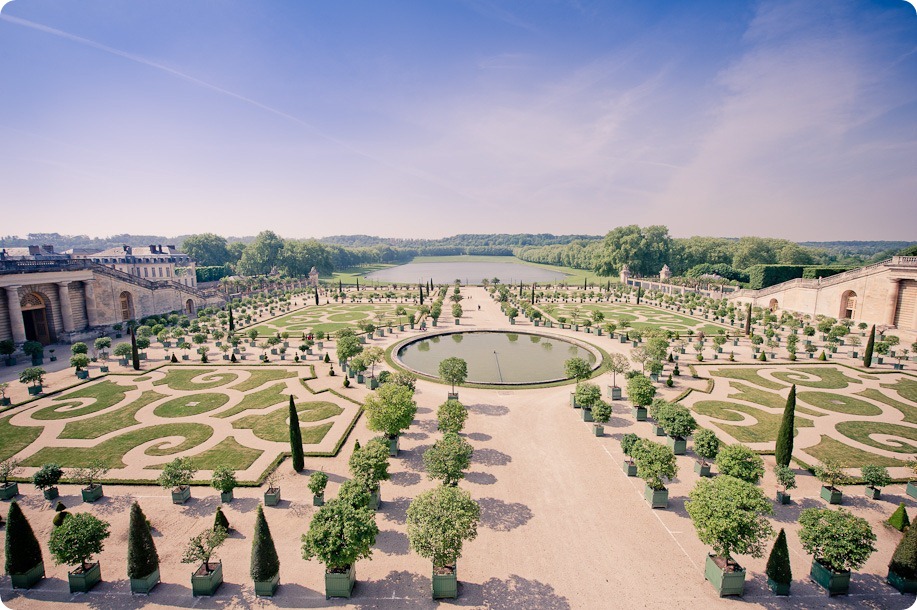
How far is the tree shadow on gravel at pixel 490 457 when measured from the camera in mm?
20859

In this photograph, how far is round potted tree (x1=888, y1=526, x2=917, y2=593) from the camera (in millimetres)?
13000

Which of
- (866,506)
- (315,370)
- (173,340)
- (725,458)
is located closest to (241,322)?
(173,340)

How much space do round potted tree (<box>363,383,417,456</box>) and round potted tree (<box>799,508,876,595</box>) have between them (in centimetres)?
1612

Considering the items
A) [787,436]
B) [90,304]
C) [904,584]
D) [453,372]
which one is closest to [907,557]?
[904,584]

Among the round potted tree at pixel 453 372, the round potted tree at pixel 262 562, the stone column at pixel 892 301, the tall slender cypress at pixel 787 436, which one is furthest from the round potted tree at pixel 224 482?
the stone column at pixel 892 301

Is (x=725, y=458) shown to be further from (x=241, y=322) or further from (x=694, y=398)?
(x=241, y=322)

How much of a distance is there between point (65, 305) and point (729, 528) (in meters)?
63.4

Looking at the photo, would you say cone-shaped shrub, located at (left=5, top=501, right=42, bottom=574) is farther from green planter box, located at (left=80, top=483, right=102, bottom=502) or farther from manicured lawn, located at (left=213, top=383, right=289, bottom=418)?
manicured lawn, located at (left=213, top=383, right=289, bottom=418)

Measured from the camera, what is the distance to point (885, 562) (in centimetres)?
1445

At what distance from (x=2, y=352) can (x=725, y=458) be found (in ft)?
183

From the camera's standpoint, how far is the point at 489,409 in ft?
90.0

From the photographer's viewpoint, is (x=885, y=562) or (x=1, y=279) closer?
(x=885, y=562)

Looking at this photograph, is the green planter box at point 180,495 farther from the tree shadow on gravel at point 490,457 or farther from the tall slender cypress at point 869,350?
the tall slender cypress at point 869,350

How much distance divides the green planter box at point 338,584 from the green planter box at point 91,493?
40.9 feet
